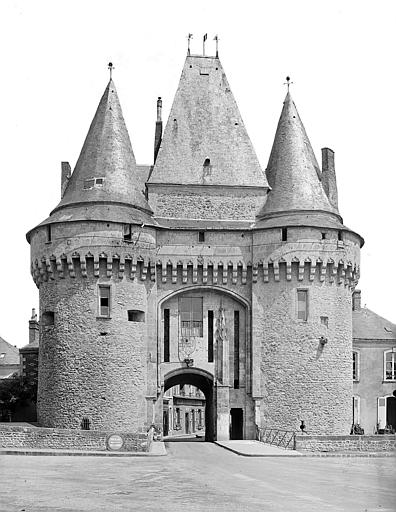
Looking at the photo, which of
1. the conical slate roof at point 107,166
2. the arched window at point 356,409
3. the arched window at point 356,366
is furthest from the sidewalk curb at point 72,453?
the arched window at point 356,366

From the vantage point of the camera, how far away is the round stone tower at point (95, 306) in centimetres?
4003

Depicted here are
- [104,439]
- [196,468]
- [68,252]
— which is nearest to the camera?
[196,468]

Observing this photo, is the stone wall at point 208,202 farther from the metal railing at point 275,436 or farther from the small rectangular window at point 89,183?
the metal railing at point 275,436

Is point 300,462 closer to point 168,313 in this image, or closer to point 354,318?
point 168,313

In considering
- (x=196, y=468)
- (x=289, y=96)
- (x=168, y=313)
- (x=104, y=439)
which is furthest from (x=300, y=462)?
(x=289, y=96)

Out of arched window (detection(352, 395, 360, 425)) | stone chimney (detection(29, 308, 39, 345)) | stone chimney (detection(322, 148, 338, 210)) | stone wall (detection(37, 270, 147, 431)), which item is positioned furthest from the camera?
stone chimney (detection(29, 308, 39, 345))

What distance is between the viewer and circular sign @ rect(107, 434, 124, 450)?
34344 mm

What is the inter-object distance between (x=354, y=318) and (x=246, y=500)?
35718 mm

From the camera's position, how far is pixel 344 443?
123 ft

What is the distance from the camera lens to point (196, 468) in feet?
87.7

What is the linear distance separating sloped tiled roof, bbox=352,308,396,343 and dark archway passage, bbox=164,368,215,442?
10031 millimetres

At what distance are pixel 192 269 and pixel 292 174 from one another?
21.2 ft

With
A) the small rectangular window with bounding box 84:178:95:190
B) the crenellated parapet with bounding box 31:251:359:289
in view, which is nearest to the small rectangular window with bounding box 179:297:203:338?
the crenellated parapet with bounding box 31:251:359:289

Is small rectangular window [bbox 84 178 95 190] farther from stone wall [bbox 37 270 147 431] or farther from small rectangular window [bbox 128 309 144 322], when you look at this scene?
small rectangular window [bbox 128 309 144 322]
